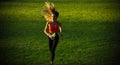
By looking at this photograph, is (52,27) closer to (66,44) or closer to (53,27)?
(53,27)

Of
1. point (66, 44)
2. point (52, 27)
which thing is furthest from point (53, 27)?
point (66, 44)

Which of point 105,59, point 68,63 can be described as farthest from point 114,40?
point 68,63

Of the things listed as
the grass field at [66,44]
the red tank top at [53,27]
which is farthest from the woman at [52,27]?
the grass field at [66,44]

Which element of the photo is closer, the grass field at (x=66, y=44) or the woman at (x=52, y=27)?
the woman at (x=52, y=27)

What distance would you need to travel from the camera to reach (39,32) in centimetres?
1686

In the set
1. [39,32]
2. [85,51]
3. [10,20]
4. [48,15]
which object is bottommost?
[10,20]

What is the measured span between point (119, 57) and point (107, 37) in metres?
4.03

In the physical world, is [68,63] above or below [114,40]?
above

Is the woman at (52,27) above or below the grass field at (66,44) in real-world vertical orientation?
above

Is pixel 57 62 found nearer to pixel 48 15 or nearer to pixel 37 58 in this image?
pixel 37 58

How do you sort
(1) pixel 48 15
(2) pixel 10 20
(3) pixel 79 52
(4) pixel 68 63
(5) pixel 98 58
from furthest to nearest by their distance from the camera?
1. (2) pixel 10 20
2. (3) pixel 79 52
3. (5) pixel 98 58
4. (4) pixel 68 63
5. (1) pixel 48 15

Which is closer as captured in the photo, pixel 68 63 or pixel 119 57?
pixel 68 63

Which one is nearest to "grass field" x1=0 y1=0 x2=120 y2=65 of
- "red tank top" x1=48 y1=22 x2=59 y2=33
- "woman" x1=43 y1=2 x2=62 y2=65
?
"woman" x1=43 y1=2 x2=62 y2=65

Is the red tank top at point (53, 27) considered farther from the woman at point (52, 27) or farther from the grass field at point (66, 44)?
the grass field at point (66, 44)
